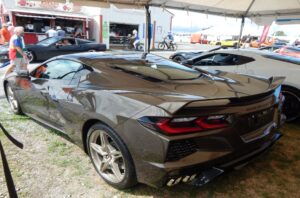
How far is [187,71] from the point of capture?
311cm

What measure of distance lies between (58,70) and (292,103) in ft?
13.0

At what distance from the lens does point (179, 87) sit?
238cm

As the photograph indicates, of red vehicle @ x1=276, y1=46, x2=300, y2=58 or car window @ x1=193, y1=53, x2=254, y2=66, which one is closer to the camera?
car window @ x1=193, y1=53, x2=254, y2=66

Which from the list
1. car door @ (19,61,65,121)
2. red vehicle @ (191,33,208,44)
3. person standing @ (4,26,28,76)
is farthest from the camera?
red vehicle @ (191,33,208,44)

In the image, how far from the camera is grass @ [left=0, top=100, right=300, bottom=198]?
246 cm

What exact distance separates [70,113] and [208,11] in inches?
302

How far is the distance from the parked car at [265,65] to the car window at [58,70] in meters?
1.82

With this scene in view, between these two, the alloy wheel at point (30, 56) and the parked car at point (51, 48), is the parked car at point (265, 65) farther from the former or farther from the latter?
the alloy wheel at point (30, 56)

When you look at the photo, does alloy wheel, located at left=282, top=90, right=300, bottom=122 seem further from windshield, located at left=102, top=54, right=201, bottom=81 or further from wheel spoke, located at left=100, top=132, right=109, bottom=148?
wheel spoke, located at left=100, top=132, right=109, bottom=148

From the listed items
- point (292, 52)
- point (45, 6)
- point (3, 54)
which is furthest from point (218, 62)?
point (45, 6)

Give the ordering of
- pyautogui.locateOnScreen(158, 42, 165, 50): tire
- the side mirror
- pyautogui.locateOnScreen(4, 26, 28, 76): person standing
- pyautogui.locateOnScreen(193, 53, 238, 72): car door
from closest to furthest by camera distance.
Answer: the side mirror, pyautogui.locateOnScreen(193, 53, 238, 72): car door, pyautogui.locateOnScreen(4, 26, 28, 76): person standing, pyautogui.locateOnScreen(158, 42, 165, 50): tire

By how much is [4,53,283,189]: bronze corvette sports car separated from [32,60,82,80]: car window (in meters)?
0.02

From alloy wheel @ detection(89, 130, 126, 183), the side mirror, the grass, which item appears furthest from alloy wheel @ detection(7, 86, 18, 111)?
alloy wheel @ detection(89, 130, 126, 183)

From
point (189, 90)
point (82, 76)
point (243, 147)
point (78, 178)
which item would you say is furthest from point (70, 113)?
point (243, 147)
